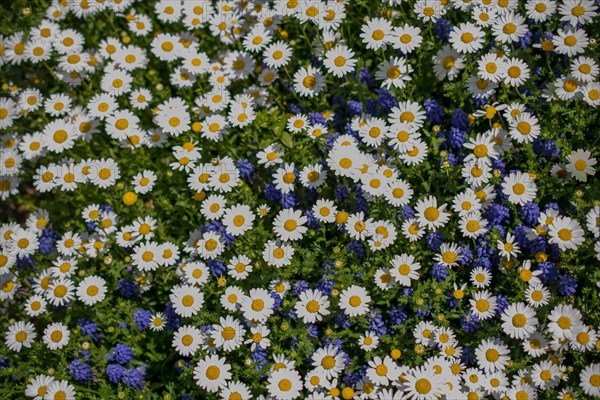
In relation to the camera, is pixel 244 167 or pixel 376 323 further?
pixel 244 167

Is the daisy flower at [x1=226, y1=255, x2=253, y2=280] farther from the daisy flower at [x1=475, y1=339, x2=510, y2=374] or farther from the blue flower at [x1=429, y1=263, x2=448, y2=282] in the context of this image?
the daisy flower at [x1=475, y1=339, x2=510, y2=374]

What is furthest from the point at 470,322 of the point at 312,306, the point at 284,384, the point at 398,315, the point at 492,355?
the point at 284,384

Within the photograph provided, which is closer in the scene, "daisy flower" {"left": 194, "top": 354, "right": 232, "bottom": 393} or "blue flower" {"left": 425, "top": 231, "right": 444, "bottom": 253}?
"daisy flower" {"left": 194, "top": 354, "right": 232, "bottom": 393}

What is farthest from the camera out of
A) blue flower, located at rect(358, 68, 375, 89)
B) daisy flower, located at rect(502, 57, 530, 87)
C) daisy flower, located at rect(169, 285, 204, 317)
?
blue flower, located at rect(358, 68, 375, 89)

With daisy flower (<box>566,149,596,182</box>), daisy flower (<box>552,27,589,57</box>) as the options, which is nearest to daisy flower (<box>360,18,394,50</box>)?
daisy flower (<box>552,27,589,57</box>)

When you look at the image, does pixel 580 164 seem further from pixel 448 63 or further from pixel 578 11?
pixel 448 63

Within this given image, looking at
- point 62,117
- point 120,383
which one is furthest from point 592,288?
point 62,117

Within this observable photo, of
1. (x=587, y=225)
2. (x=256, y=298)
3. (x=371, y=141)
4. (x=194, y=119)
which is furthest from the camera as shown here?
(x=194, y=119)

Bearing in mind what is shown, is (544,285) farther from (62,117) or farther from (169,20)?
(62,117)
